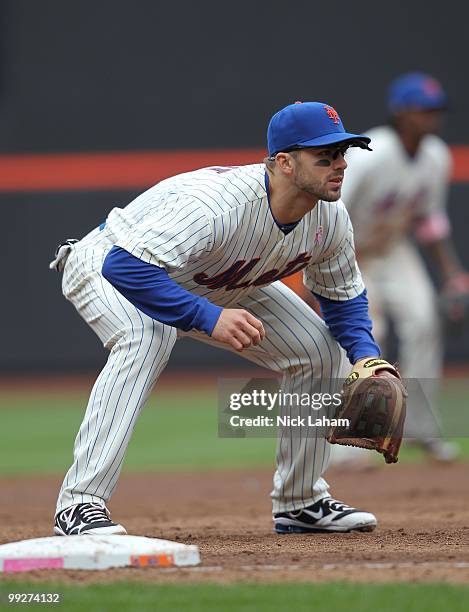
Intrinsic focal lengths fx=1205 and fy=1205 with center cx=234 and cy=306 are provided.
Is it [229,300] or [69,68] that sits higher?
[69,68]

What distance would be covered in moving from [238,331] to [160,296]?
286 mm

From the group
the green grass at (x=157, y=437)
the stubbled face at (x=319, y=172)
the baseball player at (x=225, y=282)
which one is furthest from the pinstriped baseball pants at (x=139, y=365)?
the green grass at (x=157, y=437)

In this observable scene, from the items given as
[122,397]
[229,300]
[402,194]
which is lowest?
[122,397]

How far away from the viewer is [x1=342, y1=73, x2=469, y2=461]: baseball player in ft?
23.4

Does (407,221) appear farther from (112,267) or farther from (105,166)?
(105,166)

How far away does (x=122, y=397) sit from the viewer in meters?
3.80

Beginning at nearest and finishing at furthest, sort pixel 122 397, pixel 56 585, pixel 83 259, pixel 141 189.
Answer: pixel 56 585, pixel 122 397, pixel 83 259, pixel 141 189

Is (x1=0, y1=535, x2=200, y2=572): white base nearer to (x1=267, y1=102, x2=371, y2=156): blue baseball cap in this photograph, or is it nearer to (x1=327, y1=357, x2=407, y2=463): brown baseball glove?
(x1=327, y1=357, x2=407, y2=463): brown baseball glove

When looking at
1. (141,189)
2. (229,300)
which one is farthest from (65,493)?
(141,189)

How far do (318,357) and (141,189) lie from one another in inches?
318

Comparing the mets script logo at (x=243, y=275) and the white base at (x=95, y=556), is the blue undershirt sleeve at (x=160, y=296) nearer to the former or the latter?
the mets script logo at (x=243, y=275)

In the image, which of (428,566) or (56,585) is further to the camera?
(428,566)

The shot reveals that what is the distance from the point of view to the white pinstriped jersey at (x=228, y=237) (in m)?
3.74

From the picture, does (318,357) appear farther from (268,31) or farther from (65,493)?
(268,31)
